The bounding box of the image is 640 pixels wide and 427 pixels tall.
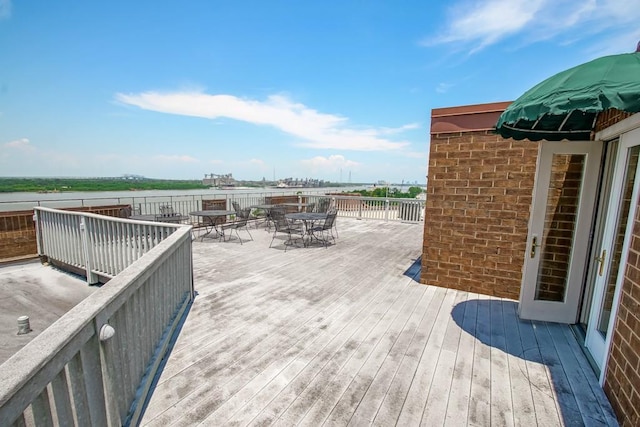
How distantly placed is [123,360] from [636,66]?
148 inches

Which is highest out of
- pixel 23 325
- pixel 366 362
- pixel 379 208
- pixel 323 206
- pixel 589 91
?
pixel 589 91

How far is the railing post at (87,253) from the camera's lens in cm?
447

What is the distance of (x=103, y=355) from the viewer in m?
1.28

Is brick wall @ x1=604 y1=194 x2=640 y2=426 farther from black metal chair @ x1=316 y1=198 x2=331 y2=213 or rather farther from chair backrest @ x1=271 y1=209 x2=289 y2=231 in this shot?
black metal chair @ x1=316 y1=198 x2=331 y2=213

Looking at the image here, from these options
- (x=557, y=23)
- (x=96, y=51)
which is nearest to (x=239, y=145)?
(x=96, y=51)

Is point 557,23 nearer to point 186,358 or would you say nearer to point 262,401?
point 262,401

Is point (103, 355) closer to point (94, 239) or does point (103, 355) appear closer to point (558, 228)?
point (94, 239)

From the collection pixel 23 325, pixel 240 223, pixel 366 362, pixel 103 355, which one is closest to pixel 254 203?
pixel 240 223

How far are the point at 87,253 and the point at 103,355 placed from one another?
14.1ft

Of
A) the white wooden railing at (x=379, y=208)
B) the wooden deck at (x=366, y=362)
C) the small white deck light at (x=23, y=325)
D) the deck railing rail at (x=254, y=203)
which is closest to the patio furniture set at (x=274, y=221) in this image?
the deck railing rail at (x=254, y=203)

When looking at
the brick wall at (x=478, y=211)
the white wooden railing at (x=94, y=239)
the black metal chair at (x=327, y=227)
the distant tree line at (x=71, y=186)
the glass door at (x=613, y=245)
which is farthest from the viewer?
the distant tree line at (x=71, y=186)

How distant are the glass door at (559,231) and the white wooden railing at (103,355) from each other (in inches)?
147

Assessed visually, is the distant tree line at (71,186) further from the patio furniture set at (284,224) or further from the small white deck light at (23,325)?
the small white deck light at (23,325)

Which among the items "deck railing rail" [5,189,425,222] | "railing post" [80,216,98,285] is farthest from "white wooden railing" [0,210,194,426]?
"deck railing rail" [5,189,425,222]
